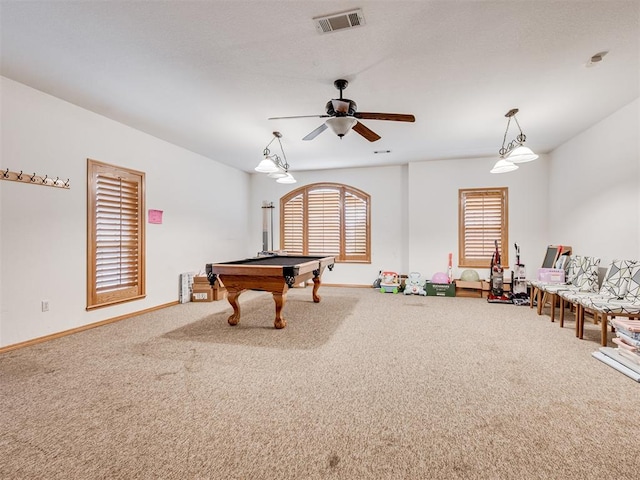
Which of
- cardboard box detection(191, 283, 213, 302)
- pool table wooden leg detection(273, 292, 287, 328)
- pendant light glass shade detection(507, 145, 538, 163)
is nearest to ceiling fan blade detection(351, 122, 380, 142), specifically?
pendant light glass shade detection(507, 145, 538, 163)

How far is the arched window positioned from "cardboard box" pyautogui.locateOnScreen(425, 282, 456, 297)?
4.98 ft

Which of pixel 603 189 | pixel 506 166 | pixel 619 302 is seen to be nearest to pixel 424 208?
pixel 506 166

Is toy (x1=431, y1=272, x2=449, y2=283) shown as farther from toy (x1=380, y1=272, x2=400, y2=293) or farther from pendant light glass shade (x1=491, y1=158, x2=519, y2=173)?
pendant light glass shade (x1=491, y1=158, x2=519, y2=173)

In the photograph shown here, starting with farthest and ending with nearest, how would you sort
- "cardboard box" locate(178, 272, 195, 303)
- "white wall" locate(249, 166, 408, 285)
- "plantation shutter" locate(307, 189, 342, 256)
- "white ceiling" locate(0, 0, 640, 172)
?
"plantation shutter" locate(307, 189, 342, 256) < "white wall" locate(249, 166, 408, 285) < "cardboard box" locate(178, 272, 195, 303) < "white ceiling" locate(0, 0, 640, 172)

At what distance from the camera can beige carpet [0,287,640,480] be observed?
148 cm

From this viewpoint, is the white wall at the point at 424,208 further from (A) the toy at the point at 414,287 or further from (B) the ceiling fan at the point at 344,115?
(B) the ceiling fan at the point at 344,115

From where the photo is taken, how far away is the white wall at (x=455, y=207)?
18.7 feet

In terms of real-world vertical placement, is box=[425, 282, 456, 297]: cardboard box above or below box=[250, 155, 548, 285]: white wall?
below

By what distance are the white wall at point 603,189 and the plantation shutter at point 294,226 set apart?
200 inches

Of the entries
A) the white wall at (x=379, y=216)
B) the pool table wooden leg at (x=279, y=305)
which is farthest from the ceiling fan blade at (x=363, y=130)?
the white wall at (x=379, y=216)

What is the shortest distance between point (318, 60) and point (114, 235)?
3.57m

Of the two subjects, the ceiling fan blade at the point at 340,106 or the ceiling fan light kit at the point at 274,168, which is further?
the ceiling fan light kit at the point at 274,168

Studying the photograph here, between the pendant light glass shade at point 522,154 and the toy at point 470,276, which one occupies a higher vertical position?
the pendant light glass shade at point 522,154

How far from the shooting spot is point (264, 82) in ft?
9.95
